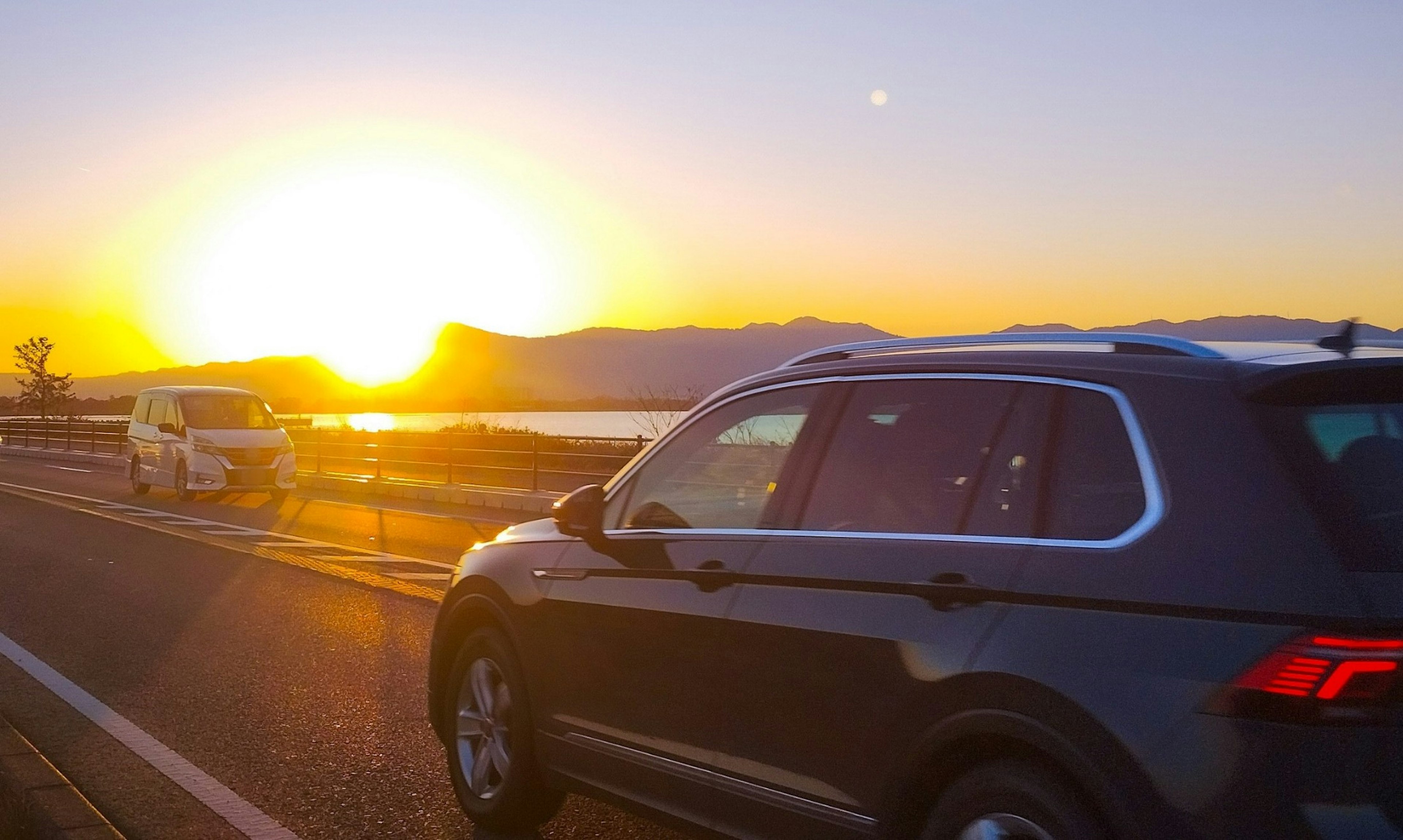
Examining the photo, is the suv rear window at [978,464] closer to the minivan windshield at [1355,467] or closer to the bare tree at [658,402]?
the minivan windshield at [1355,467]

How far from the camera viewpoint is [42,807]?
4953 millimetres

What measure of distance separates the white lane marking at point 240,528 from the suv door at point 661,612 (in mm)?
5253

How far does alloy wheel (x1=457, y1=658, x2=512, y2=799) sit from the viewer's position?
16.5 ft

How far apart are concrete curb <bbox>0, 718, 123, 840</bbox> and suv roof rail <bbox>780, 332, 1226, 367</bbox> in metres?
2.98

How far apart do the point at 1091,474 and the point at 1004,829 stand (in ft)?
2.77

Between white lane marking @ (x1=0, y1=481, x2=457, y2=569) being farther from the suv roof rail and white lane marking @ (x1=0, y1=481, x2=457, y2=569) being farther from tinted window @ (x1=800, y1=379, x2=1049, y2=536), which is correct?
tinted window @ (x1=800, y1=379, x2=1049, y2=536)

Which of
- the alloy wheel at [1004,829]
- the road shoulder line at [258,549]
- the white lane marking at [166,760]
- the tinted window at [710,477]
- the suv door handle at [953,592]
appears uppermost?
the tinted window at [710,477]

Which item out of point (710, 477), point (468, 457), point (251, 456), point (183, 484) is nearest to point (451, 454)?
point (251, 456)

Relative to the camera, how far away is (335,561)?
13.9m

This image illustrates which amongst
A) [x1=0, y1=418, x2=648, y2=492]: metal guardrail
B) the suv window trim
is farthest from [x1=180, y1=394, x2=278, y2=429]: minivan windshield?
the suv window trim

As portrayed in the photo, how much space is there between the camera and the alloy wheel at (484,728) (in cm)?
503

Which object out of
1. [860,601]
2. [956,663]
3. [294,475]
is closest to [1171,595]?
[956,663]

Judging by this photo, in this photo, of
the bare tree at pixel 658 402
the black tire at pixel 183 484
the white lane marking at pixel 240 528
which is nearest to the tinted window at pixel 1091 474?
the white lane marking at pixel 240 528

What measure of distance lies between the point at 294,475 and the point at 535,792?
64.7 ft
